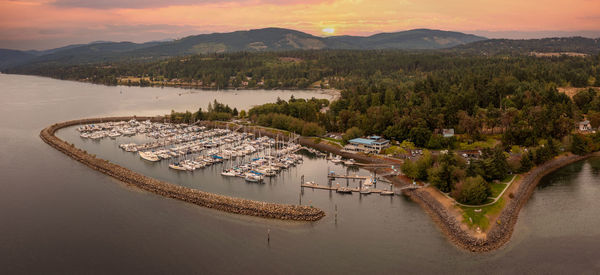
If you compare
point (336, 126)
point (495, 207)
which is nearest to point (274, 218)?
point (495, 207)

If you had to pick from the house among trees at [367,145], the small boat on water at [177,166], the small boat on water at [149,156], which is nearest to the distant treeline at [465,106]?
the house among trees at [367,145]

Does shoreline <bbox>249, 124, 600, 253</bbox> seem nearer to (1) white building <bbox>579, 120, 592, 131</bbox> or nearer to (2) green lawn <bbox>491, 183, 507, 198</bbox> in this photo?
(2) green lawn <bbox>491, 183, 507, 198</bbox>

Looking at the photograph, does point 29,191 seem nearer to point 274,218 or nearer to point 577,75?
point 274,218

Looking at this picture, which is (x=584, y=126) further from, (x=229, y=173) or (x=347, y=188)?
(x=229, y=173)

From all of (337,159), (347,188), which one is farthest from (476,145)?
(347,188)

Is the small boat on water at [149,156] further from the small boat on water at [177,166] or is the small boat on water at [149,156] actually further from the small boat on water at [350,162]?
the small boat on water at [350,162]

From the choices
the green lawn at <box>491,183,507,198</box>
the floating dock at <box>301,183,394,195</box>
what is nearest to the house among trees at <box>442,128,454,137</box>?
the green lawn at <box>491,183,507,198</box>
